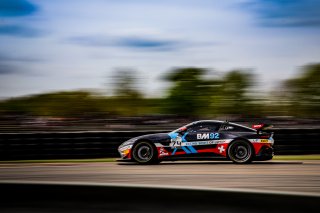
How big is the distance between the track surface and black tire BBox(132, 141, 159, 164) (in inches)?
12.0

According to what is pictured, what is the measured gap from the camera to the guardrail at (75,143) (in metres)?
13.6

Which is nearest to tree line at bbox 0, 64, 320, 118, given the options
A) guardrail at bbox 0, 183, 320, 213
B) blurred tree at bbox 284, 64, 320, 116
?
blurred tree at bbox 284, 64, 320, 116

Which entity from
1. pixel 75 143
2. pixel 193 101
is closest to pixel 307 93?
pixel 193 101

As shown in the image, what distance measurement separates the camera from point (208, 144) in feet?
37.0

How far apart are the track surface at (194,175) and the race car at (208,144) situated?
39 cm

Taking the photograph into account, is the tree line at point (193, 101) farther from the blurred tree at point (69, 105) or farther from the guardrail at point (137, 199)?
the guardrail at point (137, 199)

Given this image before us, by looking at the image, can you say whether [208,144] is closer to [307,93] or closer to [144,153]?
[144,153]

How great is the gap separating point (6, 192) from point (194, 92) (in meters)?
50.1

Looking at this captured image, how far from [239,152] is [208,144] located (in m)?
0.80

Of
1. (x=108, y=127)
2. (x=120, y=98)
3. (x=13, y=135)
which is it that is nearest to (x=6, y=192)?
(x=13, y=135)

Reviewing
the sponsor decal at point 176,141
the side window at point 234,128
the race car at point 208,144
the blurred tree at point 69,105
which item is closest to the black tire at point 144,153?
the race car at point 208,144

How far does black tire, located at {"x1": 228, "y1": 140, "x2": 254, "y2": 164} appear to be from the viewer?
11.3 metres

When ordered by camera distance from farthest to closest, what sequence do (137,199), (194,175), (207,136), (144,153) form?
1. (144,153)
2. (207,136)
3. (194,175)
4. (137,199)

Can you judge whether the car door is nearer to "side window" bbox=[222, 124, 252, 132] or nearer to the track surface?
"side window" bbox=[222, 124, 252, 132]
